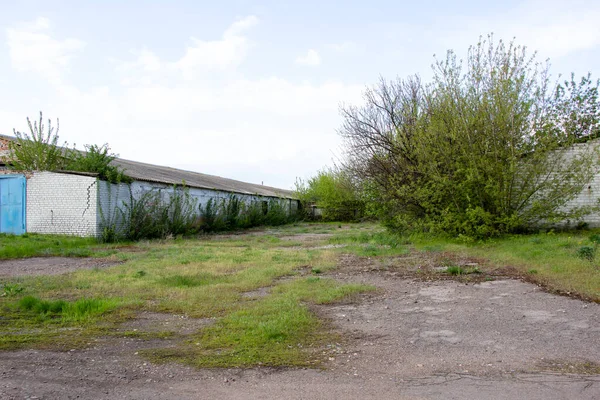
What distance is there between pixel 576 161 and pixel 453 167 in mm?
3294

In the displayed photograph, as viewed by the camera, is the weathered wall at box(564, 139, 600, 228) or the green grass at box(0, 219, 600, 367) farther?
the weathered wall at box(564, 139, 600, 228)

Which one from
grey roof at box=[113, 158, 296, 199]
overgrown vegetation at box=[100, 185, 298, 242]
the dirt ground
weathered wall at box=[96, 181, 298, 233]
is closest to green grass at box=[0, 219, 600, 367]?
the dirt ground

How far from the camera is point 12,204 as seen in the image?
1722 centimetres

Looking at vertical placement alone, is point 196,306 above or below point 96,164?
below

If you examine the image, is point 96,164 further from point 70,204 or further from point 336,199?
point 336,199

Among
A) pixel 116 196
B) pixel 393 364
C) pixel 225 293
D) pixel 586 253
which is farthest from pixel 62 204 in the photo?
pixel 586 253

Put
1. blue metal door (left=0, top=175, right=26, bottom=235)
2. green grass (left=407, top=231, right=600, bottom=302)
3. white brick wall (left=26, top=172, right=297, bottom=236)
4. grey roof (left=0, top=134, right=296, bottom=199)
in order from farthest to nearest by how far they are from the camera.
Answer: grey roof (left=0, top=134, right=296, bottom=199) → blue metal door (left=0, top=175, right=26, bottom=235) → white brick wall (left=26, top=172, right=297, bottom=236) → green grass (left=407, top=231, right=600, bottom=302)

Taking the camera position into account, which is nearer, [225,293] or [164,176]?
[225,293]

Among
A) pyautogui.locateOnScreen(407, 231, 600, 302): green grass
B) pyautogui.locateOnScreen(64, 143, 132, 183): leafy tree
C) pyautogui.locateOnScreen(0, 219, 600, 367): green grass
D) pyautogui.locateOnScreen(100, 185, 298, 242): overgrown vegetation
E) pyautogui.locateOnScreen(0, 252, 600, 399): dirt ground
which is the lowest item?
pyautogui.locateOnScreen(0, 252, 600, 399): dirt ground

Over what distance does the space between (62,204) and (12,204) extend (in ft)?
7.21

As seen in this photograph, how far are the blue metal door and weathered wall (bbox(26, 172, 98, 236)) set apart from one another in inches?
10.2

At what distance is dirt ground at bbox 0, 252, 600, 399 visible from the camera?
12.1ft

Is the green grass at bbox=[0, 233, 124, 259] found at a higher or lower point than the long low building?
lower

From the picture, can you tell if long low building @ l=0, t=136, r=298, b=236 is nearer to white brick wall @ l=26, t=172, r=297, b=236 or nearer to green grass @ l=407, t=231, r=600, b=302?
white brick wall @ l=26, t=172, r=297, b=236
